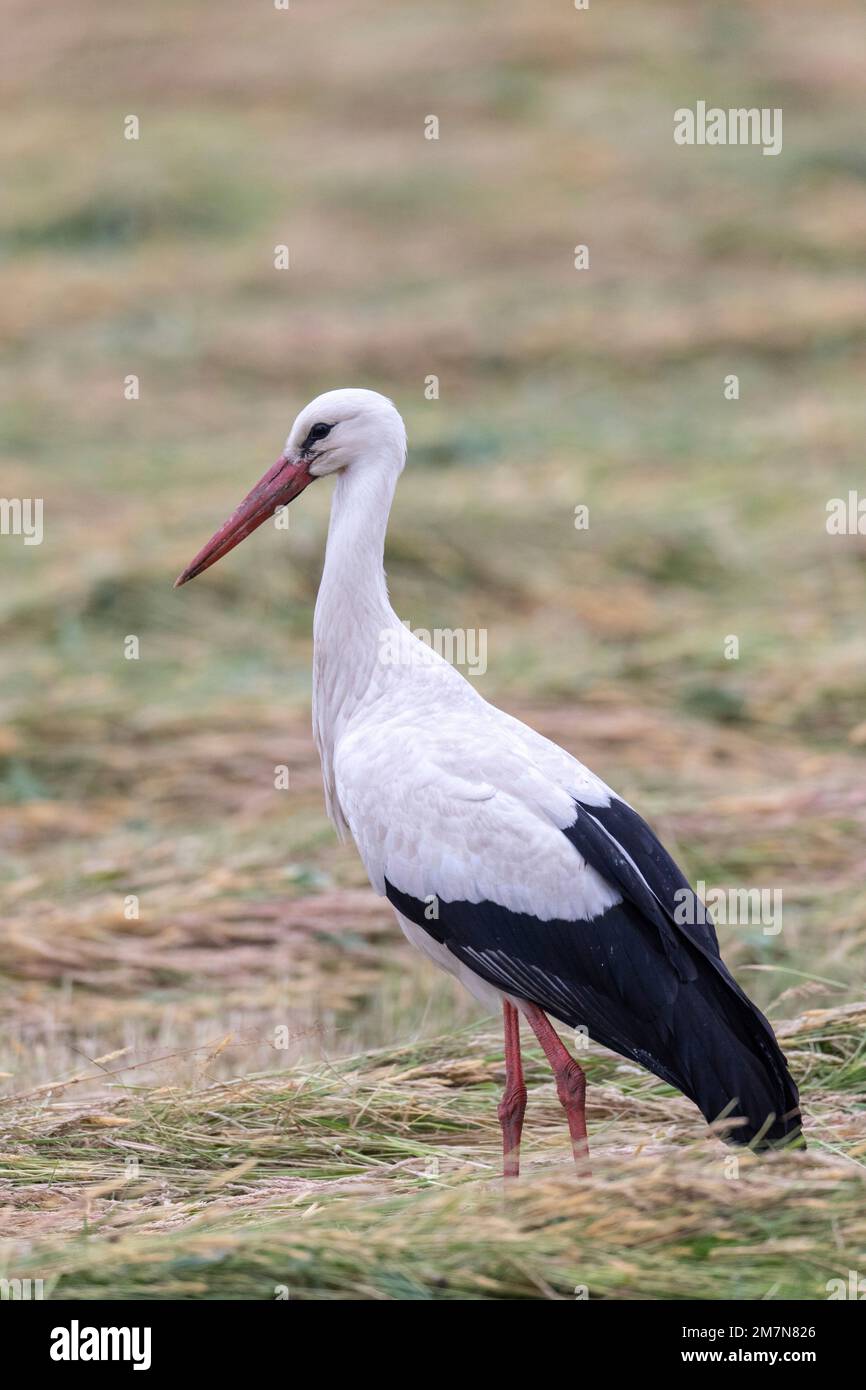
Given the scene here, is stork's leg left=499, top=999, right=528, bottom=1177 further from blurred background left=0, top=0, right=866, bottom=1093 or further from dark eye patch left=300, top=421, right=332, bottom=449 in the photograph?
dark eye patch left=300, top=421, right=332, bottom=449

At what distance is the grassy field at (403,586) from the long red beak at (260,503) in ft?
4.09

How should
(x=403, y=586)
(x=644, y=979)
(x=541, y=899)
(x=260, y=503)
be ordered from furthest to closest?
(x=403, y=586), (x=260, y=503), (x=541, y=899), (x=644, y=979)

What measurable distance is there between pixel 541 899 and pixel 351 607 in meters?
1.02

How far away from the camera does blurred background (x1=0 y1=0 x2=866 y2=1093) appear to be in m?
6.16

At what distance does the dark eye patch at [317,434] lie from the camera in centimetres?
500

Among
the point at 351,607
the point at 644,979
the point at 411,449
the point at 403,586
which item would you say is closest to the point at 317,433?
the point at 351,607

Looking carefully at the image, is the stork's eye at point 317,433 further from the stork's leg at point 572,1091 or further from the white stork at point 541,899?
the stork's leg at point 572,1091

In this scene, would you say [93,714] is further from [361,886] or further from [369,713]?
[369,713]

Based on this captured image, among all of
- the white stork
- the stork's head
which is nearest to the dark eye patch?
the stork's head

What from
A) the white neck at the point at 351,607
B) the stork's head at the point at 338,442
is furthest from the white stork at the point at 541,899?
the stork's head at the point at 338,442

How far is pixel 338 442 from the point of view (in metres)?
5.00

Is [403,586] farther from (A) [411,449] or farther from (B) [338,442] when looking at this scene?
(B) [338,442]

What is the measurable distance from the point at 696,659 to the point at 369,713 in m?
3.77

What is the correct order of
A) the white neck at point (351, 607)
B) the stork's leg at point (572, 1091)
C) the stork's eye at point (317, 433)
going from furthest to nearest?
the stork's eye at point (317, 433) < the white neck at point (351, 607) < the stork's leg at point (572, 1091)
